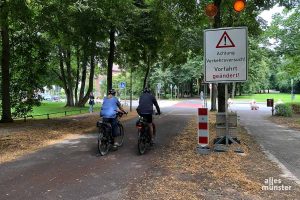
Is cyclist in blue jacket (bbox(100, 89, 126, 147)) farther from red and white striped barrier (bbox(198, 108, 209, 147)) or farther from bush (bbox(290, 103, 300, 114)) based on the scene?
bush (bbox(290, 103, 300, 114))

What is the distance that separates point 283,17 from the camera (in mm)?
26500

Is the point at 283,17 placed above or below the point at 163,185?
above

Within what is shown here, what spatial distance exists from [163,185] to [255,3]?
11.5 m

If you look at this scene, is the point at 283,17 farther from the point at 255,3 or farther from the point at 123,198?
the point at 123,198

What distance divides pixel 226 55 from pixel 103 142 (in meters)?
3.97

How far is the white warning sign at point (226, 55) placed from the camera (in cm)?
1022

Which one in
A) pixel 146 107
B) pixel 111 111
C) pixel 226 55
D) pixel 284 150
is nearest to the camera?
pixel 226 55

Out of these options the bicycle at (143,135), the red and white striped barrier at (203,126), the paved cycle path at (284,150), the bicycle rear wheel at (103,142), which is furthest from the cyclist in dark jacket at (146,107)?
the paved cycle path at (284,150)

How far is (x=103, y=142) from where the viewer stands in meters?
10.1

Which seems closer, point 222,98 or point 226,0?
point 222,98

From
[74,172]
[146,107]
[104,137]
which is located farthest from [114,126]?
[74,172]

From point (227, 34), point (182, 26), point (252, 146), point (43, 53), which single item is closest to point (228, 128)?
point (252, 146)

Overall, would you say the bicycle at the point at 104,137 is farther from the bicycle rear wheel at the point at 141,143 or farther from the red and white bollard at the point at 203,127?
the red and white bollard at the point at 203,127

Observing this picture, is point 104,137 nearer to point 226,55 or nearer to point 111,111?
point 111,111
